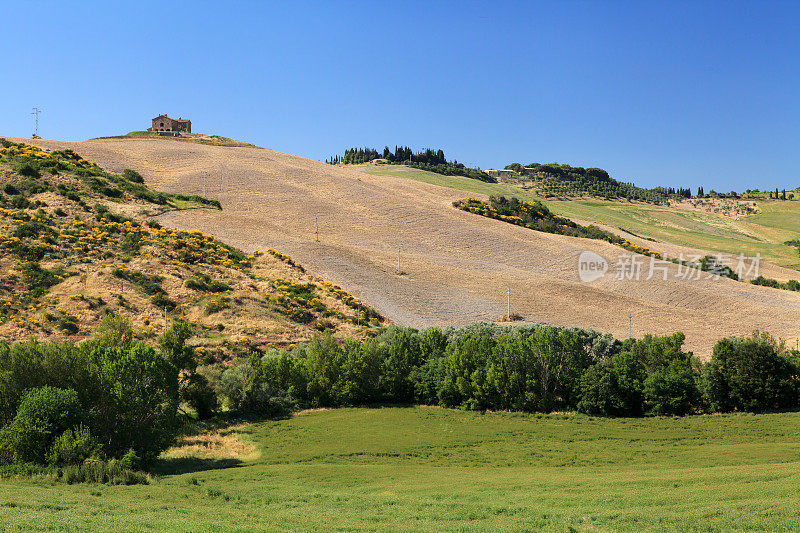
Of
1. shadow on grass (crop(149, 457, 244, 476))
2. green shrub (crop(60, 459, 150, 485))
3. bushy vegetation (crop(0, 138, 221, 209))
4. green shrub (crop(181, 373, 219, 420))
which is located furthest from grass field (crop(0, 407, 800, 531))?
bushy vegetation (crop(0, 138, 221, 209))

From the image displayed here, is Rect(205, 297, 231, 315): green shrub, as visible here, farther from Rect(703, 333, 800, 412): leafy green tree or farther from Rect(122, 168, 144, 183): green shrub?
Rect(122, 168, 144, 183): green shrub

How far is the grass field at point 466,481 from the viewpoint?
2458 cm

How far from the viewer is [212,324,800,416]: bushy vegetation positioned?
5288 centimetres

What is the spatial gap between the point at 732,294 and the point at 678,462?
59.0 metres

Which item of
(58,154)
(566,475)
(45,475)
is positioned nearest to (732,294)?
(566,475)

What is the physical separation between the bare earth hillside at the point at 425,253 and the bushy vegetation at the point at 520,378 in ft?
51.0

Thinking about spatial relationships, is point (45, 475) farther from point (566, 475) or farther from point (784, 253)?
point (784, 253)

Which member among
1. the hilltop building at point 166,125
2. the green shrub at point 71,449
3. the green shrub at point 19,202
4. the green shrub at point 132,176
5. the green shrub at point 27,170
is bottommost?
the green shrub at point 71,449

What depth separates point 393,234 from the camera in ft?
359

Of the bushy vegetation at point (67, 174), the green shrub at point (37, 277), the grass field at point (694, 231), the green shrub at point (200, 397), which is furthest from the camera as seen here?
the grass field at point (694, 231)

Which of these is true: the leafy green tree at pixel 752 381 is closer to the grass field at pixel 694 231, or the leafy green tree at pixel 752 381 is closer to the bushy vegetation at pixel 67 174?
the bushy vegetation at pixel 67 174

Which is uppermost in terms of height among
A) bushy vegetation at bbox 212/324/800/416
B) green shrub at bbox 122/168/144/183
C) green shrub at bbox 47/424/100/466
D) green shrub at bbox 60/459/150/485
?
green shrub at bbox 122/168/144/183

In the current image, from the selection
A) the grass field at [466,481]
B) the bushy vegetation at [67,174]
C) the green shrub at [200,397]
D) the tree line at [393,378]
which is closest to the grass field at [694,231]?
the bushy vegetation at [67,174]

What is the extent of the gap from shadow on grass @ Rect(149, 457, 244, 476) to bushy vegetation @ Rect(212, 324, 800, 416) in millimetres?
12029
